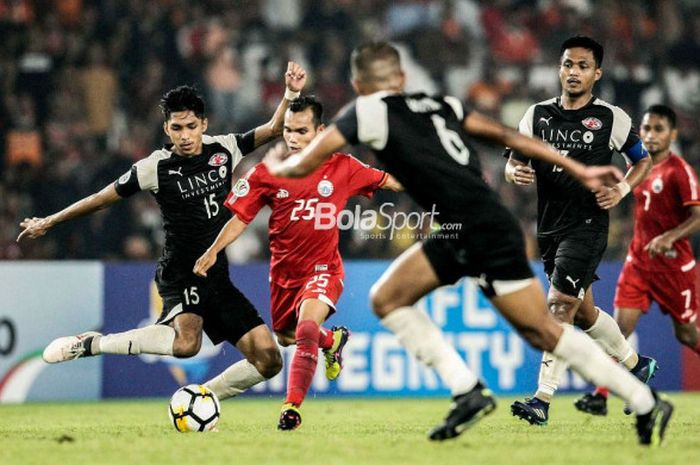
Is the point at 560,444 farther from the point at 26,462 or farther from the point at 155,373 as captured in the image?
the point at 155,373

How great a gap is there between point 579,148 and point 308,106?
1958 mm

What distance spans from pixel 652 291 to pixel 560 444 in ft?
13.9

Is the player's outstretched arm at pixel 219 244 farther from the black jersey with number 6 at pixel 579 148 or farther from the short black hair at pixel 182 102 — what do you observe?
the black jersey with number 6 at pixel 579 148

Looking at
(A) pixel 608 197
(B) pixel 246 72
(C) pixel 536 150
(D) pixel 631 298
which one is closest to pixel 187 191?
(A) pixel 608 197

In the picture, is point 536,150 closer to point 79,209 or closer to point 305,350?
point 305,350

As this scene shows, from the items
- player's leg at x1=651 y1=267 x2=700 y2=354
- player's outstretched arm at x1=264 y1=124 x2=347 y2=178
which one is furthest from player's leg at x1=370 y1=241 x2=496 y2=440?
player's leg at x1=651 y1=267 x2=700 y2=354

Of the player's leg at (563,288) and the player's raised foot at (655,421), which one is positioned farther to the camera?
the player's leg at (563,288)

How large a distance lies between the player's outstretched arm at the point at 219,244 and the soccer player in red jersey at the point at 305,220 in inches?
0.8

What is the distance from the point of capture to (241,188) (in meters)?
8.33

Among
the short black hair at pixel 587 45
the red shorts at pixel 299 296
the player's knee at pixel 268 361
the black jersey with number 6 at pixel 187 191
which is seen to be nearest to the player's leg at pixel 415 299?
the red shorts at pixel 299 296

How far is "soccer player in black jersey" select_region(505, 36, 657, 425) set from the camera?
8.44 m

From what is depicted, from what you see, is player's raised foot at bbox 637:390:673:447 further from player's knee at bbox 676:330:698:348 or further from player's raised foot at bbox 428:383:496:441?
player's knee at bbox 676:330:698:348

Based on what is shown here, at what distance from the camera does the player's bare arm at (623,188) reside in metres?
8.23

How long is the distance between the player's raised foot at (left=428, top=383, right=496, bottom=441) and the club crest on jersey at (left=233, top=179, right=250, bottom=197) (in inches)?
109
